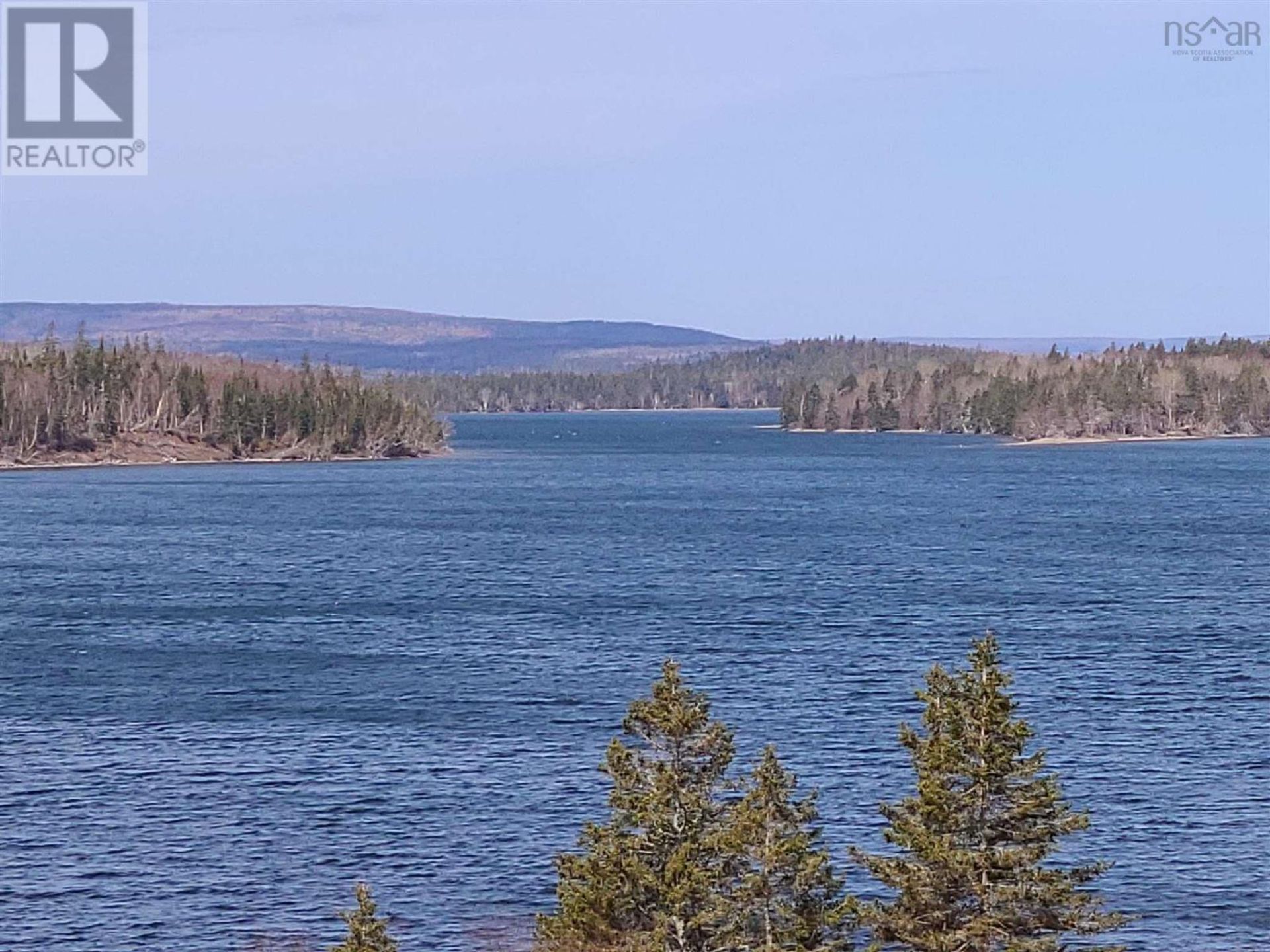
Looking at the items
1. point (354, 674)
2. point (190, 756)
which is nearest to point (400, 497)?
point (354, 674)

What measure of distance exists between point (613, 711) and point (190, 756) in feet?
38.4

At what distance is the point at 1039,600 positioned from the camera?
3046 inches

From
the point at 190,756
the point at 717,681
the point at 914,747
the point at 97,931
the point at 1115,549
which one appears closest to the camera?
the point at 914,747

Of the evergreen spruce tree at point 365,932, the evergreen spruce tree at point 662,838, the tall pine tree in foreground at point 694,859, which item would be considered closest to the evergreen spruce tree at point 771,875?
the tall pine tree in foreground at point 694,859

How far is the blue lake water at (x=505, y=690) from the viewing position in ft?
124

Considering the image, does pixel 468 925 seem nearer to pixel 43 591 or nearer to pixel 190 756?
pixel 190 756

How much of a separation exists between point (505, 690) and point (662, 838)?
32.3m

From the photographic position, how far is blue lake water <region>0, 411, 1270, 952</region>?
37.7 meters

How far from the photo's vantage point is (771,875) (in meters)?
22.6

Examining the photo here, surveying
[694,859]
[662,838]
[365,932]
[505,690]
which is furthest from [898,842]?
[505,690]

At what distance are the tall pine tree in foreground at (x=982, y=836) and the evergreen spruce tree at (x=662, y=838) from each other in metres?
2.57

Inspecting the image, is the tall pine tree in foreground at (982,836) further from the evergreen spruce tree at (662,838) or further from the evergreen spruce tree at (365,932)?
the evergreen spruce tree at (365,932)

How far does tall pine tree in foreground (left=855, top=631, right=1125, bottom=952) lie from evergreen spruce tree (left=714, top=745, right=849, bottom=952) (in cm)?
135

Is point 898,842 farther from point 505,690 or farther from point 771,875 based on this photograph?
point 505,690
